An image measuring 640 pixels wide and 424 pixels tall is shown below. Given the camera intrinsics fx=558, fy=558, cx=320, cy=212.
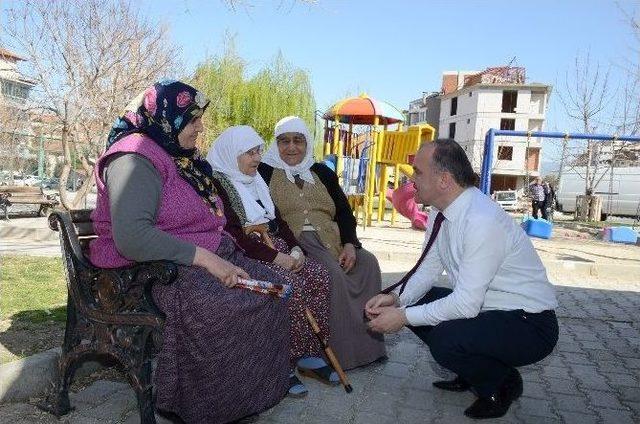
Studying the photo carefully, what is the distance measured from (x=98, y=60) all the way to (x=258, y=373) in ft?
29.1

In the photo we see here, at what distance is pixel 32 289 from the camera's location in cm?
451

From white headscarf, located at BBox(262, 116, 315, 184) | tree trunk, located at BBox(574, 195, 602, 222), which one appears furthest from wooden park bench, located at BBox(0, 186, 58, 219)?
tree trunk, located at BBox(574, 195, 602, 222)

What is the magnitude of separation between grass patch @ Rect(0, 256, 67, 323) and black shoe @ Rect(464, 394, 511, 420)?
2634 millimetres

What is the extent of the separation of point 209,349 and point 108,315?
0.44 metres

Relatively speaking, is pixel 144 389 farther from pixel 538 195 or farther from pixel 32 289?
pixel 538 195

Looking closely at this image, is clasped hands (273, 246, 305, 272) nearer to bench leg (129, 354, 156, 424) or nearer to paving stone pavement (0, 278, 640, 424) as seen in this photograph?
paving stone pavement (0, 278, 640, 424)

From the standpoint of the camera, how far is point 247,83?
25.0 m

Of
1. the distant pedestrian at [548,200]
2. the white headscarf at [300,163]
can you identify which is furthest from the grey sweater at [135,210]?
the distant pedestrian at [548,200]

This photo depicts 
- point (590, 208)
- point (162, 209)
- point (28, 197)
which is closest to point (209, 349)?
point (162, 209)

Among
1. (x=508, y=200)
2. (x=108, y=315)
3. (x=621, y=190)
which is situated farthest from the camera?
(x=508, y=200)

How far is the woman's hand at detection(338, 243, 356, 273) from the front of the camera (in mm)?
3725

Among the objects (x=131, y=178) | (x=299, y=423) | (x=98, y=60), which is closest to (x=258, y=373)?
(x=299, y=423)

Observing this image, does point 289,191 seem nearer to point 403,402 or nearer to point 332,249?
point 332,249

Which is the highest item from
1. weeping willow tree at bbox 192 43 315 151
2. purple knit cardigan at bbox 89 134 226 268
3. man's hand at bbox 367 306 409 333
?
weeping willow tree at bbox 192 43 315 151
